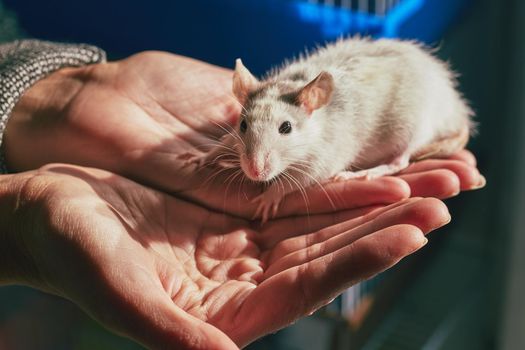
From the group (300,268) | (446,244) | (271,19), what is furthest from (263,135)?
(446,244)

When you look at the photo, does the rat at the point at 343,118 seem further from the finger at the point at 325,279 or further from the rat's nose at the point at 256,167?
the finger at the point at 325,279

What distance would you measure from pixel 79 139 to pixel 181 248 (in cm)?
63

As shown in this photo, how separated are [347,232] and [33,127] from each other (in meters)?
1.22

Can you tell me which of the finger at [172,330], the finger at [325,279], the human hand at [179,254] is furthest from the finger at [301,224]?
the finger at [172,330]

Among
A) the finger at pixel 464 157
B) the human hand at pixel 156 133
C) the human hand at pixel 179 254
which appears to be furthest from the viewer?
the finger at pixel 464 157

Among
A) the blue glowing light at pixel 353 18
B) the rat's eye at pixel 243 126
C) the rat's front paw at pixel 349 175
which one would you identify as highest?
the blue glowing light at pixel 353 18

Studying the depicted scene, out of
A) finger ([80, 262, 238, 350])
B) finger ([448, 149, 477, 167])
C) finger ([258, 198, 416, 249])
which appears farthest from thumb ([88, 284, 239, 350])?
finger ([448, 149, 477, 167])

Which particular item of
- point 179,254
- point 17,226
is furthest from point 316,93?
point 17,226

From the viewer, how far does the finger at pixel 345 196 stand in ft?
6.15

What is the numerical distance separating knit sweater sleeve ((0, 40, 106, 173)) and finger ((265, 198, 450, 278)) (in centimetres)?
105

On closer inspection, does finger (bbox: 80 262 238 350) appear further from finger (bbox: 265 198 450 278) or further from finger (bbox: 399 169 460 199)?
finger (bbox: 399 169 460 199)

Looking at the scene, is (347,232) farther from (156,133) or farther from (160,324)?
(156,133)

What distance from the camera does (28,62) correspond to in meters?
2.42

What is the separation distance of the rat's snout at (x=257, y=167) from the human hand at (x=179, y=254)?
152mm
